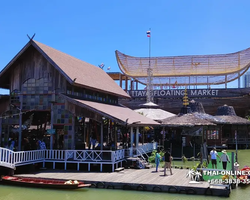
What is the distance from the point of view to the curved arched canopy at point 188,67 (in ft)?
171

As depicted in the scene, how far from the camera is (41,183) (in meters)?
14.4

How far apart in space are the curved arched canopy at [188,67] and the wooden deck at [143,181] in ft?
127

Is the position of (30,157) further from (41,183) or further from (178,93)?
(178,93)

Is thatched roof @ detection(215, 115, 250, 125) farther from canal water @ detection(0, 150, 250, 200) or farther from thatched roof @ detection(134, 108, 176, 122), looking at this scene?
canal water @ detection(0, 150, 250, 200)

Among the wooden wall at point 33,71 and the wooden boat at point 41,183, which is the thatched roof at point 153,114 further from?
the wooden boat at point 41,183

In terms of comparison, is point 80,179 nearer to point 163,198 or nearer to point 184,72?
point 163,198

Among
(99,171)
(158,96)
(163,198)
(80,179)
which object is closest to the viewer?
(163,198)

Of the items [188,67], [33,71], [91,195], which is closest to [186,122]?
[33,71]

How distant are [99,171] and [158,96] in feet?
99.2

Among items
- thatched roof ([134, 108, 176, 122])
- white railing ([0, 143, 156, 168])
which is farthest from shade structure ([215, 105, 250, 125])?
white railing ([0, 143, 156, 168])

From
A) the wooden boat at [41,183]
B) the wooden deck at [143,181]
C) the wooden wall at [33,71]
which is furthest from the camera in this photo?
the wooden wall at [33,71]

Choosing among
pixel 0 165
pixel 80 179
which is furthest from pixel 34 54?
pixel 80 179

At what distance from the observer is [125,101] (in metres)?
47.4

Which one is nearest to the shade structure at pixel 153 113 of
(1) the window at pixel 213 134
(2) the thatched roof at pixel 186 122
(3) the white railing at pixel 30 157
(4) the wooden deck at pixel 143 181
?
(2) the thatched roof at pixel 186 122
